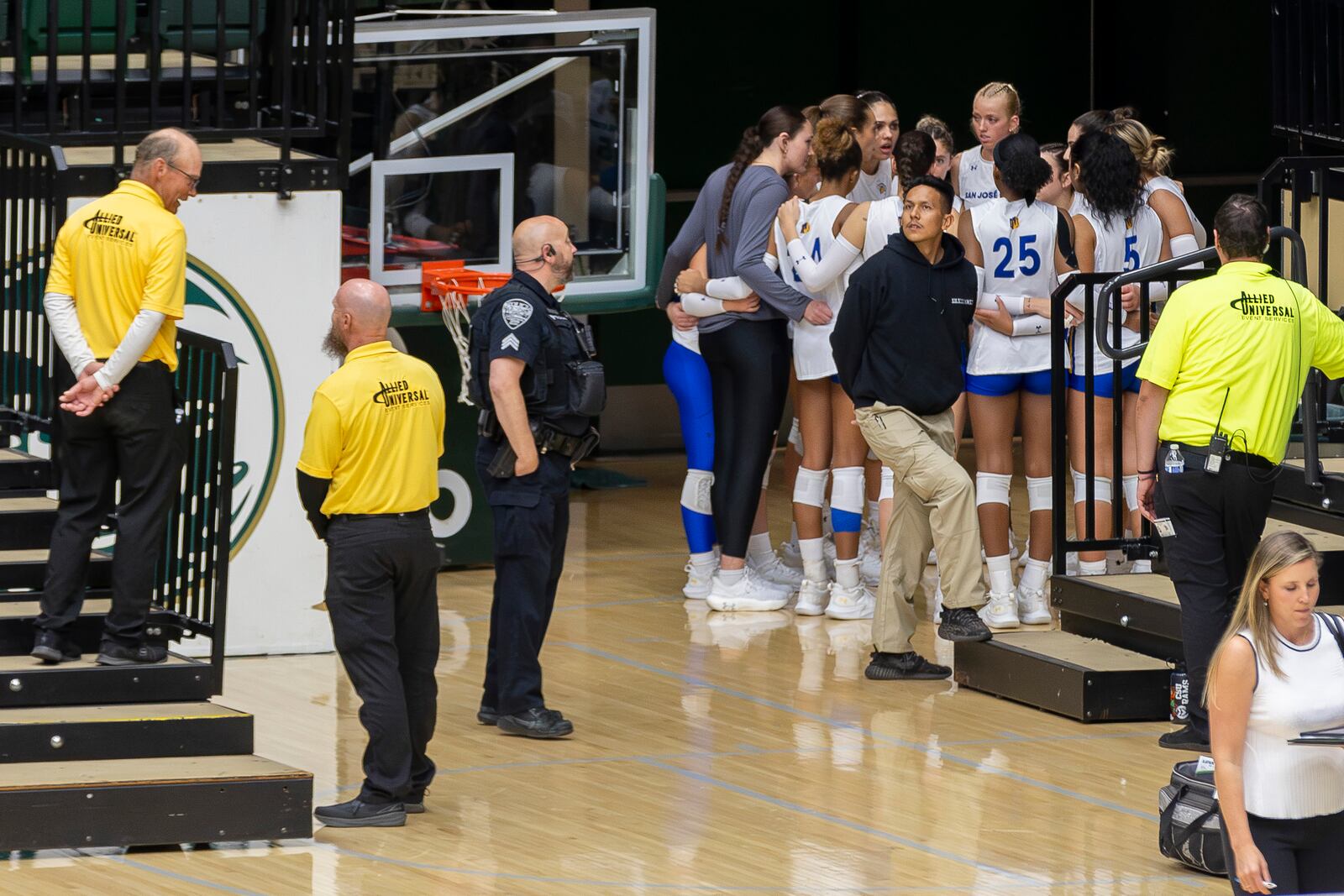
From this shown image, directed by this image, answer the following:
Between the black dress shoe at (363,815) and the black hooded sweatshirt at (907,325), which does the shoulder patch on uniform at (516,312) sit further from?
the black dress shoe at (363,815)

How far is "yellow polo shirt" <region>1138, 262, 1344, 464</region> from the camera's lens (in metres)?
7.00

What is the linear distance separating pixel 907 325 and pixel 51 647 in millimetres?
3272

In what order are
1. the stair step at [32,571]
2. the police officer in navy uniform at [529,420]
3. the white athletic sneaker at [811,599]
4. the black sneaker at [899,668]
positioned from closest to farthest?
1. the stair step at [32,571]
2. the police officer in navy uniform at [529,420]
3. the black sneaker at [899,668]
4. the white athletic sneaker at [811,599]

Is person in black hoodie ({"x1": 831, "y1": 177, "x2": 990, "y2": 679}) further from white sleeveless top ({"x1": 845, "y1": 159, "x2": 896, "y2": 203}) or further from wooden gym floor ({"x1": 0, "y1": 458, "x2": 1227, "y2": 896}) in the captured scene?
white sleeveless top ({"x1": 845, "y1": 159, "x2": 896, "y2": 203})

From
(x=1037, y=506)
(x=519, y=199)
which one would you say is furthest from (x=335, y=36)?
(x=1037, y=506)

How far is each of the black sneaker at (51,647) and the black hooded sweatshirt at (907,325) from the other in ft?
10.1

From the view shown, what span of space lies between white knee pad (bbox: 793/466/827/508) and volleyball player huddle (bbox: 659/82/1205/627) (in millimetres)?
11

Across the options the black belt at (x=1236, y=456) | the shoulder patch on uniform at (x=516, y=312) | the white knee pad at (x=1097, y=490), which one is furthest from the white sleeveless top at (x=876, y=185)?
the black belt at (x=1236, y=456)

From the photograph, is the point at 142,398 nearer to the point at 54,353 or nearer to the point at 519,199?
the point at 54,353

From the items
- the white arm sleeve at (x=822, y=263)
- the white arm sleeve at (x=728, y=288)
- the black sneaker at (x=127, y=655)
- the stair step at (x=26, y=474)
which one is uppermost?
the white arm sleeve at (x=822, y=263)

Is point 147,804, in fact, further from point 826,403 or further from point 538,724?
point 826,403

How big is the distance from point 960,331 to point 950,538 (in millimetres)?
765

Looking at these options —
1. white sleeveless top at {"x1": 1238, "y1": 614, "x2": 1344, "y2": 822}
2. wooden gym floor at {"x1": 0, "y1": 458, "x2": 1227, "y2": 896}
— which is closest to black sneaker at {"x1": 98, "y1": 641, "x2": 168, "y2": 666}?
wooden gym floor at {"x1": 0, "y1": 458, "x2": 1227, "y2": 896}

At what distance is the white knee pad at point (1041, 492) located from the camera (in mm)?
9664
